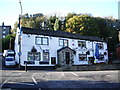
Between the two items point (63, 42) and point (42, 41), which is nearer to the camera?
point (42, 41)

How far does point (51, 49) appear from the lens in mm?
27516

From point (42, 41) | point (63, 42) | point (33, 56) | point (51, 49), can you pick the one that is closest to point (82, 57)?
point (63, 42)

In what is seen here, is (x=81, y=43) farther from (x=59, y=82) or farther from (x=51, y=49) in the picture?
(x=59, y=82)

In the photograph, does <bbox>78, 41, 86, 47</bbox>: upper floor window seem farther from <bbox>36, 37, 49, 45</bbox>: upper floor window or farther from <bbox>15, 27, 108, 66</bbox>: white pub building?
<bbox>36, 37, 49, 45</bbox>: upper floor window

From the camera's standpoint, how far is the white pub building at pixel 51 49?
25.3 m

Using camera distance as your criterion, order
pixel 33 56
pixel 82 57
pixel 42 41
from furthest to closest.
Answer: pixel 82 57 → pixel 42 41 → pixel 33 56

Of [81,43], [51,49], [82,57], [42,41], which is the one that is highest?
[42,41]

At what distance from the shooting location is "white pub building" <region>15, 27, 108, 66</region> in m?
25.3

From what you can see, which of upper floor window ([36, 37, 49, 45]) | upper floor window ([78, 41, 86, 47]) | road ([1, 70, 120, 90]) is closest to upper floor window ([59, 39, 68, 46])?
upper floor window ([36, 37, 49, 45])

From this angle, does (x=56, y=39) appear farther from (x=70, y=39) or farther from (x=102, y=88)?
(x=102, y=88)

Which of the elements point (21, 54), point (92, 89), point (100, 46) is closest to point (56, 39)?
point (21, 54)

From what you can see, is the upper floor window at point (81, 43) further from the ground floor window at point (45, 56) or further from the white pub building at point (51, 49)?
the ground floor window at point (45, 56)

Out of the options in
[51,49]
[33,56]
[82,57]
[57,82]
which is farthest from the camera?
[82,57]

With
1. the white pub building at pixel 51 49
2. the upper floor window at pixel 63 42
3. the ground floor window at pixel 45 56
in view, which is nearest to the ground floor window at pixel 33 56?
the white pub building at pixel 51 49
